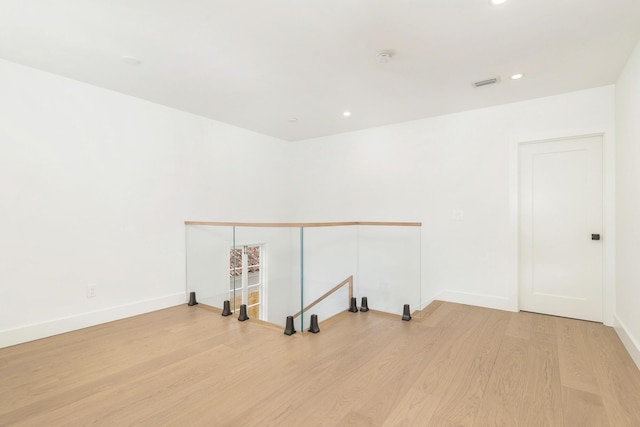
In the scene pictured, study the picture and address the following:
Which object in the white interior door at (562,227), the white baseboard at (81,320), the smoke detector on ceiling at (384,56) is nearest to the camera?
the smoke detector on ceiling at (384,56)

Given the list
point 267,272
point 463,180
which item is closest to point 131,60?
point 267,272

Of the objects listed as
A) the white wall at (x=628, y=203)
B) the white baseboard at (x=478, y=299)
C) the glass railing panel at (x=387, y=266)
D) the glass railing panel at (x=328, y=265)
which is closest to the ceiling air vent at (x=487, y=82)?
the white wall at (x=628, y=203)

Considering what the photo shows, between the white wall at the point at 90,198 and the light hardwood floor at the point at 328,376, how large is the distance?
0.38m

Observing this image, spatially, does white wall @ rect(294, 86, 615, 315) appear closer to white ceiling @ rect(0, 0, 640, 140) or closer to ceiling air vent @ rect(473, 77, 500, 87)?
white ceiling @ rect(0, 0, 640, 140)

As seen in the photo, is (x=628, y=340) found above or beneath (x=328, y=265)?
beneath

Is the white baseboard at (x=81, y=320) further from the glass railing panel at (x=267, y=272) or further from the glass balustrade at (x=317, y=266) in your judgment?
the glass railing panel at (x=267, y=272)

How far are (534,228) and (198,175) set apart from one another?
432 centimetres

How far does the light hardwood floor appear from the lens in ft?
5.79

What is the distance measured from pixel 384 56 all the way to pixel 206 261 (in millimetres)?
3207

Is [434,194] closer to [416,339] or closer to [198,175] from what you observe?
[416,339]

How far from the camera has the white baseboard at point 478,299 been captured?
143 inches

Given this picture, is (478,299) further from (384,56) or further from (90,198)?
(90,198)

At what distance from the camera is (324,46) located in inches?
94.5

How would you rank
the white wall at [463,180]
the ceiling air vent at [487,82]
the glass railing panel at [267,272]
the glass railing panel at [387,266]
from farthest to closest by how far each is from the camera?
1. the glass railing panel at [387,266]
2. the glass railing panel at [267,272]
3. the white wall at [463,180]
4. the ceiling air vent at [487,82]
